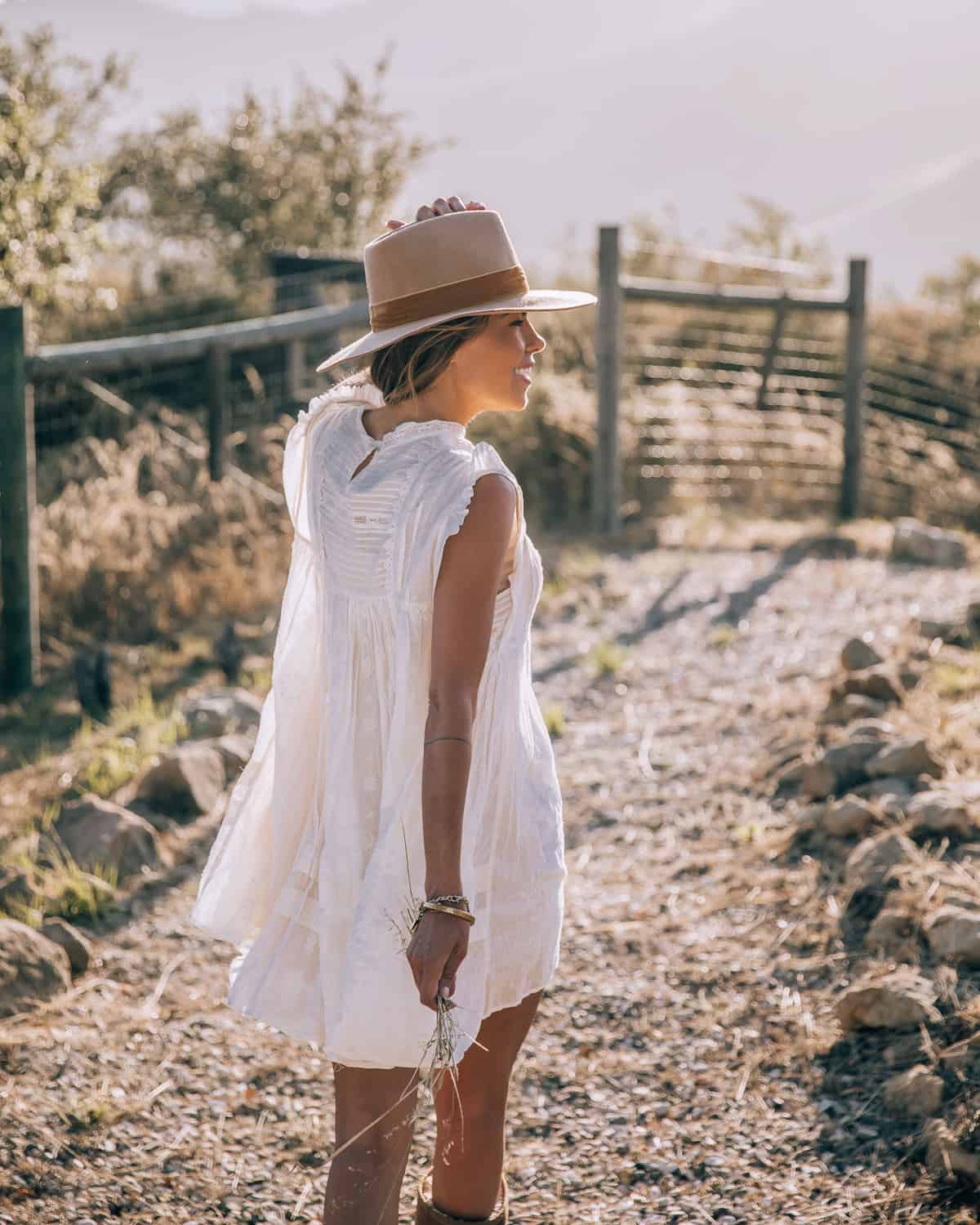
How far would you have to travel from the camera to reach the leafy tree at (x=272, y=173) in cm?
1124

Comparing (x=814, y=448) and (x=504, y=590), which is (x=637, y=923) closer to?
(x=504, y=590)

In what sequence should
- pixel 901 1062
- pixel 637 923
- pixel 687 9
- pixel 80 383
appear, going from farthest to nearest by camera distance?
1. pixel 687 9
2. pixel 80 383
3. pixel 637 923
4. pixel 901 1062

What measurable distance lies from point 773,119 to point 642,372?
366 ft

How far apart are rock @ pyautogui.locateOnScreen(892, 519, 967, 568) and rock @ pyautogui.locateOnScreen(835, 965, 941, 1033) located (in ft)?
16.7

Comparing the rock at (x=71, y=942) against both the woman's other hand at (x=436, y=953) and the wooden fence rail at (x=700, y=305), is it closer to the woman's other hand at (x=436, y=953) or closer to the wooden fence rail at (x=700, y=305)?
the woman's other hand at (x=436, y=953)

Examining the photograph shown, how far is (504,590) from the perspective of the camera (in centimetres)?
197

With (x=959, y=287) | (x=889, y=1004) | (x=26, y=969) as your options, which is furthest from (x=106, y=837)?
(x=959, y=287)

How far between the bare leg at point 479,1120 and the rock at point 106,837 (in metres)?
2.01

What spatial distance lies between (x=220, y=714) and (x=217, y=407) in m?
2.18

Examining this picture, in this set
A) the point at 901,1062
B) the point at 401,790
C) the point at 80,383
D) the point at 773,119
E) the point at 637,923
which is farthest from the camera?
Result: the point at 773,119

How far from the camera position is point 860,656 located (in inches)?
211

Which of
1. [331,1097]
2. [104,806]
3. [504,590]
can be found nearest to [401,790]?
[504,590]

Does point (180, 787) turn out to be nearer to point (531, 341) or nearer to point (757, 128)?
point (531, 341)

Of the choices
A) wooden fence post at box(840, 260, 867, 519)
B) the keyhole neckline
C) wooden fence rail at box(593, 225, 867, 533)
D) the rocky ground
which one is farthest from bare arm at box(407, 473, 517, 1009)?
wooden fence post at box(840, 260, 867, 519)
